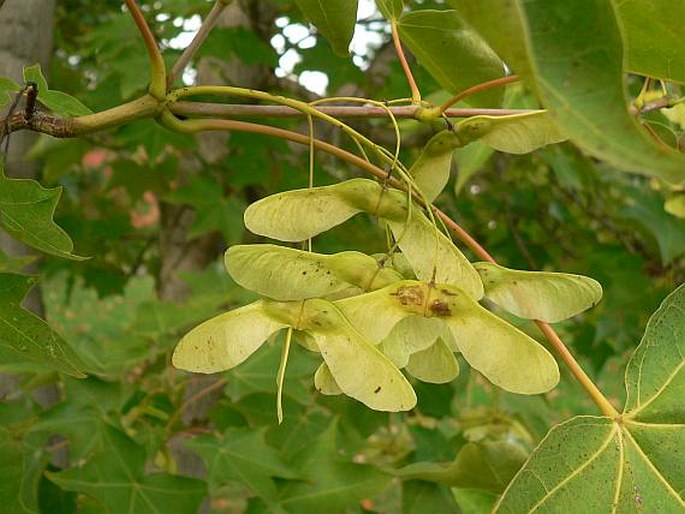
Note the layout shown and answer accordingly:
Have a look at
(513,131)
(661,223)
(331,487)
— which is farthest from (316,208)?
(661,223)

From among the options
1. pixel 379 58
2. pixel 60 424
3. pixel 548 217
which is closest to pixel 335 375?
pixel 60 424

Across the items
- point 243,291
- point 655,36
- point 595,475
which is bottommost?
point 243,291

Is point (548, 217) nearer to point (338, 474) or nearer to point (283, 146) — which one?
point (283, 146)

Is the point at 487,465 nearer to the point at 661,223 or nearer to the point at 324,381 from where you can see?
the point at 324,381

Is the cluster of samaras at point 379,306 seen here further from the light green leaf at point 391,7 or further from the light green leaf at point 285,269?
the light green leaf at point 391,7

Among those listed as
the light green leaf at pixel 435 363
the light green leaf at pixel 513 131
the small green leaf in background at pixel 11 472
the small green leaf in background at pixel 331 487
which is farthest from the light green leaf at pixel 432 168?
the small green leaf in background at pixel 11 472

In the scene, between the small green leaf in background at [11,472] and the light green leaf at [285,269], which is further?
the small green leaf in background at [11,472]
